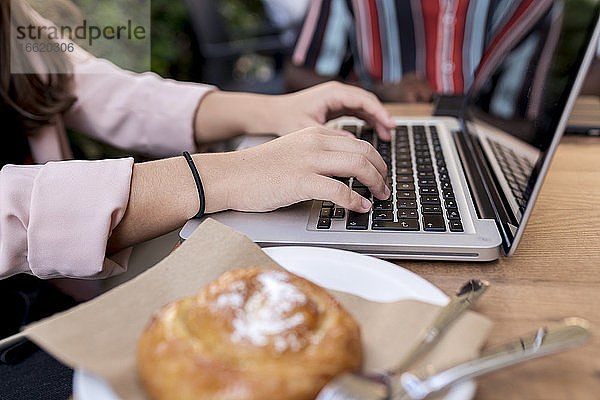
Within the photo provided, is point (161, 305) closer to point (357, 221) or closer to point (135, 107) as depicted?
point (357, 221)

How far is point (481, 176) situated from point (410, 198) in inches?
5.3

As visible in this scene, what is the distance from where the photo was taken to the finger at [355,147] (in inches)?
24.2

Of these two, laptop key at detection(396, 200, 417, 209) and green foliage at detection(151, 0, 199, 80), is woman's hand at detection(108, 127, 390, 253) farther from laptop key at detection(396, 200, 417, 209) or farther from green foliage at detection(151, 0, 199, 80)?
green foliage at detection(151, 0, 199, 80)

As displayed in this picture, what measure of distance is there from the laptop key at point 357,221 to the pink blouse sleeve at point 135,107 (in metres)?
0.46

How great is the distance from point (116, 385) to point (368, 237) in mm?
276

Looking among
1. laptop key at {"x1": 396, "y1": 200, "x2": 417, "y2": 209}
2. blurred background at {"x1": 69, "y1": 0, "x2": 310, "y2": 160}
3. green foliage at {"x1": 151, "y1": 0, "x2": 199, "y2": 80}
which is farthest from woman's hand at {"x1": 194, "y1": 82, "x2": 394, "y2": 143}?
green foliage at {"x1": 151, "y1": 0, "x2": 199, "y2": 80}

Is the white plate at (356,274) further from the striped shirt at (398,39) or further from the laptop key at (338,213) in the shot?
the striped shirt at (398,39)

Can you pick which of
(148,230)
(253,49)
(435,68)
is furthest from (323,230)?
(253,49)

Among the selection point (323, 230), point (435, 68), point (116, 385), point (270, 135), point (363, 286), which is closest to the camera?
point (116, 385)

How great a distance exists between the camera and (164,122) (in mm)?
957

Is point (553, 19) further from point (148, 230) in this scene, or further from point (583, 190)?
point (148, 230)

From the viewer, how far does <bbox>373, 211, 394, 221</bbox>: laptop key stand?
571mm

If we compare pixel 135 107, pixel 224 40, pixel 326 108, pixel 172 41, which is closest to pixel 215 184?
pixel 326 108

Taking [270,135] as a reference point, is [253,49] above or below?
below
